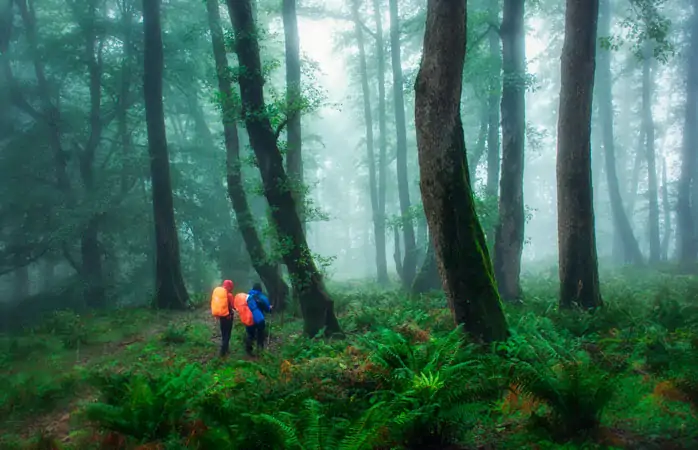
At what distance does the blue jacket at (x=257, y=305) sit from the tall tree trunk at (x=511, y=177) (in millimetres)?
7440

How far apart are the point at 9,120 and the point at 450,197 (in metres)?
21.5

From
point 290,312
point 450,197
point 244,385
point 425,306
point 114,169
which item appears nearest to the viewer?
point 244,385

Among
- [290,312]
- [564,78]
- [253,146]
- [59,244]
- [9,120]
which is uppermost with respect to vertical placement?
[9,120]

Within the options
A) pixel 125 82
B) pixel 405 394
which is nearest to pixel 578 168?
pixel 405 394

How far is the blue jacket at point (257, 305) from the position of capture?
10336 millimetres

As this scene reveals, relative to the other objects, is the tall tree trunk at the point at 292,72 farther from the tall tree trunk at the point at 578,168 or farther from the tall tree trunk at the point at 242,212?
the tall tree trunk at the point at 578,168

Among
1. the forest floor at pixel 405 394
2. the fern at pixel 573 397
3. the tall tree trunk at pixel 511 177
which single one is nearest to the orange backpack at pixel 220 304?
the forest floor at pixel 405 394

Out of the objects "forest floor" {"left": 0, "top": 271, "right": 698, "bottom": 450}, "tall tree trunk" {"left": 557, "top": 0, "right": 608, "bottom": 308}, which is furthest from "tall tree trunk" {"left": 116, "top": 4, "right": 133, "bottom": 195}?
"tall tree trunk" {"left": 557, "top": 0, "right": 608, "bottom": 308}

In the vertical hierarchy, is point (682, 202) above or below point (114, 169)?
below

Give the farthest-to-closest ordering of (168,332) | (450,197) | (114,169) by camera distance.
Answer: (114,169), (168,332), (450,197)

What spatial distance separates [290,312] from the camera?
592 inches

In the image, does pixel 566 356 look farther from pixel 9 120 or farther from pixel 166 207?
pixel 9 120

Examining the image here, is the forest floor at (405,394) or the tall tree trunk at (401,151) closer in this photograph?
the forest floor at (405,394)

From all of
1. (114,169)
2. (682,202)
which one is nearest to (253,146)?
(114,169)
